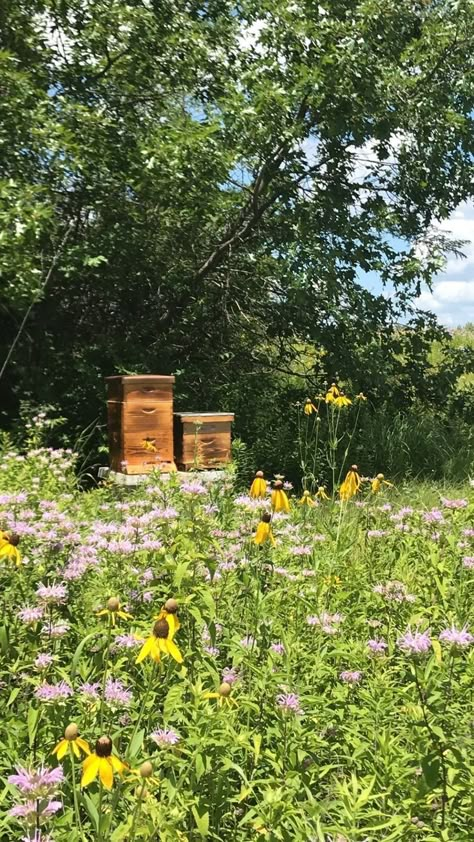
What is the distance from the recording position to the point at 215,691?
5.90 ft

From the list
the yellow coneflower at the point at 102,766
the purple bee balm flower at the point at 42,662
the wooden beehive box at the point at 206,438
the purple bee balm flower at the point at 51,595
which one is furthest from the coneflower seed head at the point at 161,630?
the wooden beehive box at the point at 206,438

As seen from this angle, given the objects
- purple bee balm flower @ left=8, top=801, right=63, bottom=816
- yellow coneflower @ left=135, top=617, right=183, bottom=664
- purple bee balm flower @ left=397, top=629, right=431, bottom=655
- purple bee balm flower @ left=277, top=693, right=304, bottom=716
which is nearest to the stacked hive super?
purple bee balm flower @ left=277, top=693, right=304, bottom=716

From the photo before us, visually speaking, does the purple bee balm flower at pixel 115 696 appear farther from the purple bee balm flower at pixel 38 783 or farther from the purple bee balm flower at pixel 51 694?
the purple bee balm flower at pixel 38 783

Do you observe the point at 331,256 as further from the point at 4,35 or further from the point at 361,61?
the point at 4,35

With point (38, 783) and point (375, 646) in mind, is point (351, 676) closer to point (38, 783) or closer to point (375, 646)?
point (375, 646)

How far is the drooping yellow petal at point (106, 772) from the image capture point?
105cm

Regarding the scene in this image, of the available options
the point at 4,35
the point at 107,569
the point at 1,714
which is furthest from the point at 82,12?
the point at 1,714

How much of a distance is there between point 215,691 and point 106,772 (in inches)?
30.1

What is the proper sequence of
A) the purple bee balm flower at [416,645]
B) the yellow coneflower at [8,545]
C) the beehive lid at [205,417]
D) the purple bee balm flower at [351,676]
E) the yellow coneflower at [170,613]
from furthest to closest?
1. the beehive lid at [205,417]
2. the purple bee balm flower at [351,676]
3. the yellow coneflower at [8,545]
4. the purple bee balm flower at [416,645]
5. the yellow coneflower at [170,613]

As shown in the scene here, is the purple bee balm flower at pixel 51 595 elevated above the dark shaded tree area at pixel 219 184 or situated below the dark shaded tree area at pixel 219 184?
below

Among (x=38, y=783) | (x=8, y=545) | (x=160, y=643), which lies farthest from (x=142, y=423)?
(x=38, y=783)

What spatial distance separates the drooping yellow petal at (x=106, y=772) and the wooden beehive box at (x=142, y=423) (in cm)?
411

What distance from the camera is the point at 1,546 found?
1.68 meters

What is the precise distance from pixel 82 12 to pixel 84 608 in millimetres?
5616
